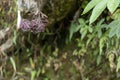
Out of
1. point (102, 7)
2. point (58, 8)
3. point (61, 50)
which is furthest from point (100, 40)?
point (102, 7)

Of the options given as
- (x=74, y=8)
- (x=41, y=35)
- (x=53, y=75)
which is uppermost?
(x=74, y=8)

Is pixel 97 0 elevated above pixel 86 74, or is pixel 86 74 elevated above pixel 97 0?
pixel 97 0

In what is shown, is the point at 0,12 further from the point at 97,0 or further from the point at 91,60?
the point at 97,0

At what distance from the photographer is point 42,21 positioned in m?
2.05

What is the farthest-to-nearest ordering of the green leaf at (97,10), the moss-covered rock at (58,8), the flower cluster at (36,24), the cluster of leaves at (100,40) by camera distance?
the moss-covered rock at (58,8)
the cluster of leaves at (100,40)
the flower cluster at (36,24)
the green leaf at (97,10)

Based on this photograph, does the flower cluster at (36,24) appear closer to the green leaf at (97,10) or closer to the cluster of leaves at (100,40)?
the cluster of leaves at (100,40)

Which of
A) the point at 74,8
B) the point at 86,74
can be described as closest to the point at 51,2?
the point at 74,8

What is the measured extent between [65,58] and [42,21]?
0.72 m

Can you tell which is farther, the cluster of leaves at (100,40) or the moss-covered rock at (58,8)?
the moss-covered rock at (58,8)

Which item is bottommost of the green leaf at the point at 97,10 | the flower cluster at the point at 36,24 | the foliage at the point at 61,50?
the foliage at the point at 61,50

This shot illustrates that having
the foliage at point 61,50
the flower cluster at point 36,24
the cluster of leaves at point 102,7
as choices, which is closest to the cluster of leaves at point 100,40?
the foliage at point 61,50

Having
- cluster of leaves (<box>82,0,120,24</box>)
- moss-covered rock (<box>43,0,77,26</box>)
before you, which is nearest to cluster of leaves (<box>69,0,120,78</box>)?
moss-covered rock (<box>43,0,77,26</box>)

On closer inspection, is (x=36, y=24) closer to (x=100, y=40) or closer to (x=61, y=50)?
(x=100, y=40)

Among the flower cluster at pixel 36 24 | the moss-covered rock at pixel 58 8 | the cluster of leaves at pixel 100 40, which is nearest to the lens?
the flower cluster at pixel 36 24
